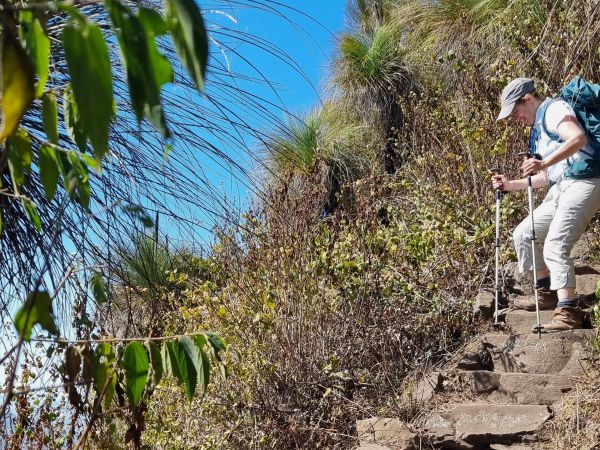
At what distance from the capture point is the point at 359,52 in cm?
1189

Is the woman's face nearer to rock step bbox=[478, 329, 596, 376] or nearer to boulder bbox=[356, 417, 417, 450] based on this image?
rock step bbox=[478, 329, 596, 376]

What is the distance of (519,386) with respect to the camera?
5.33 m

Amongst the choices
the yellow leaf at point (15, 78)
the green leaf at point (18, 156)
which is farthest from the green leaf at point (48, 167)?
the yellow leaf at point (15, 78)

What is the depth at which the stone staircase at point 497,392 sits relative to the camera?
4973 millimetres

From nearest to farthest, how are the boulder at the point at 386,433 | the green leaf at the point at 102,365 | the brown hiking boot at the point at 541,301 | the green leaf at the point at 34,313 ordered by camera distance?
the green leaf at the point at 34,313, the green leaf at the point at 102,365, the boulder at the point at 386,433, the brown hiking boot at the point at 541,301

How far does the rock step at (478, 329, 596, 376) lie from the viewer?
5.35m

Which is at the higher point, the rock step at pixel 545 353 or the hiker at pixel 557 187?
the hiker at pixel 557 187

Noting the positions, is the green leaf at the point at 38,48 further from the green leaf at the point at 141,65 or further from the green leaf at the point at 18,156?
the green leaf at the point at 18,156

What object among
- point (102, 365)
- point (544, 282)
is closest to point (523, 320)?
point (544, 282)

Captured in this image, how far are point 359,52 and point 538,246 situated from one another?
6.83 m

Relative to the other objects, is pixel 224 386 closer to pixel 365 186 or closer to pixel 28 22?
pixel 365 186

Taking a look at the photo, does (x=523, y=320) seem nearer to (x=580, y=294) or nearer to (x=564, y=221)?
(x=580, y=294)

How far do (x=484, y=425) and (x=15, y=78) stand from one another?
15.3 ft

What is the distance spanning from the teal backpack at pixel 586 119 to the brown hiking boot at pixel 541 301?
1079mm
